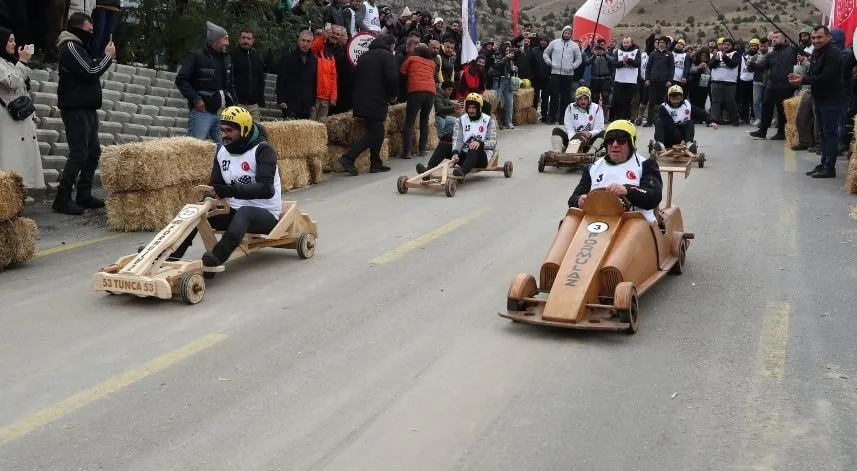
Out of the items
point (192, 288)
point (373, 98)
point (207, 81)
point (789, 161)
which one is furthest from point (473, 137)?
point (192, 288)

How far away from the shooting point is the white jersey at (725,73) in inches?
920

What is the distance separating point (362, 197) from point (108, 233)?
12.8ft

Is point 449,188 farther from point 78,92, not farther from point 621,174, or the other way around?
point 621,174

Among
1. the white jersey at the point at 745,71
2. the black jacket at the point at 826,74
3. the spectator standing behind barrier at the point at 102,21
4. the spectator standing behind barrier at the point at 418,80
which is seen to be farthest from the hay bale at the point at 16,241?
the white jersey at the point at 745,71

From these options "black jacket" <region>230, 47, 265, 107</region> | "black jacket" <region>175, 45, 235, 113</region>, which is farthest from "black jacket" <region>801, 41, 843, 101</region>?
"black jacket" <region>175, 45, 235, 113</region>

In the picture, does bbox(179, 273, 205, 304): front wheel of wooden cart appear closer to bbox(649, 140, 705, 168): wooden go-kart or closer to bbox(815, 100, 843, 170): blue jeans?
bbox(649, 140, 705, 168): wooden go-kart

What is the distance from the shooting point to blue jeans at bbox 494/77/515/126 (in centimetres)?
2373

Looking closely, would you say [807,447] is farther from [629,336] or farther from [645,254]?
[645,254]

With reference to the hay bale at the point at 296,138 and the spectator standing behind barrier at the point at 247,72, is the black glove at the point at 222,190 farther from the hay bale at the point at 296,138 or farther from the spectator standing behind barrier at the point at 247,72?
the spectator standing behind barrier at the point at 247,72

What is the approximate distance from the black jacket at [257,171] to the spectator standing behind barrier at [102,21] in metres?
7.08

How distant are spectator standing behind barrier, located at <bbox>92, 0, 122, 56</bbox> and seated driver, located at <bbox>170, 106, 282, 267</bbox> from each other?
7041mm

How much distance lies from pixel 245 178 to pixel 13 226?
2.23 meters

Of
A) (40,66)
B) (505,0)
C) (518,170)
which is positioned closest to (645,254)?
(518,170)

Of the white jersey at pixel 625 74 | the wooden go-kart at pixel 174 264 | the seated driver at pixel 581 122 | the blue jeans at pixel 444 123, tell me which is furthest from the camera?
the white jersey at pixel 625 74
